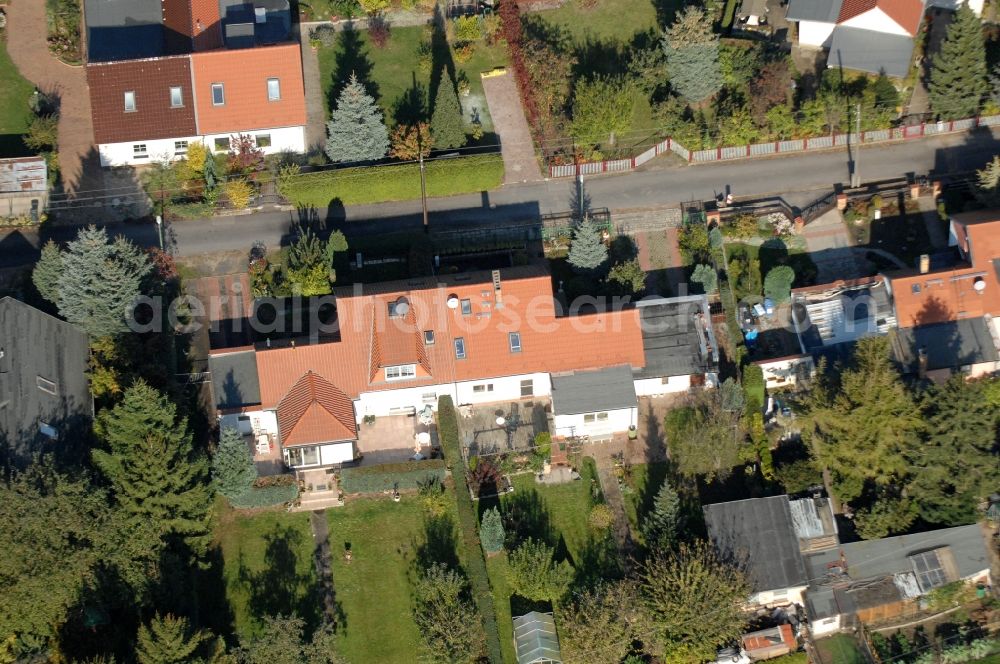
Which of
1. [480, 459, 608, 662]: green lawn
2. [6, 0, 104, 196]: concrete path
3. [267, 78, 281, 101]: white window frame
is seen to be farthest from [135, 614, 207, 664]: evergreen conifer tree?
[267, 78, 281, 101]: white window frame

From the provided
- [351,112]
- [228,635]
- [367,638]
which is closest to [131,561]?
[228,635]

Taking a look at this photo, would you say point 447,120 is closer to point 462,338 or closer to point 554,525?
point 462,338

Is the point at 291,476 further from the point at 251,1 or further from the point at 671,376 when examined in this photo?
the point at 251,1

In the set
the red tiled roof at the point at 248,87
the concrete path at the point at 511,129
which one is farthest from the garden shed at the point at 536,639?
the red tiled roof at the point at 248,87

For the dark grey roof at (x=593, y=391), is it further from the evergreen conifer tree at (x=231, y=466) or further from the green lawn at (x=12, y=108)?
the green lawn at (x=12, y=108)

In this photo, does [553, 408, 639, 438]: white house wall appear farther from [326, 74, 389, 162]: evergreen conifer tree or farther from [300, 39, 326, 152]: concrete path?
[300, 39, 326, 152]: concrete path

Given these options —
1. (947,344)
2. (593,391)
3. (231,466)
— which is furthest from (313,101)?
(947,344)
